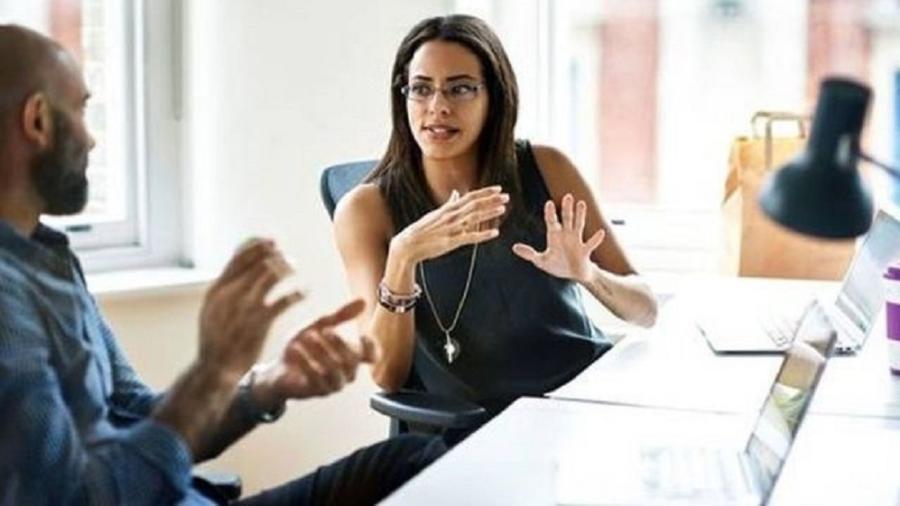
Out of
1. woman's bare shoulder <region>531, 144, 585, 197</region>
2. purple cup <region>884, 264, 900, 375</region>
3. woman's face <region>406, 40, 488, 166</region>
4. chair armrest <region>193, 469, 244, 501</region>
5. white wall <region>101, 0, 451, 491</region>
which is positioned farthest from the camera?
white wall <region>101, 0, 451, 491</region>

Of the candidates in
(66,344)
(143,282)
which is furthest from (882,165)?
(143,282)

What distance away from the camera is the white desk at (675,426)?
154 cm

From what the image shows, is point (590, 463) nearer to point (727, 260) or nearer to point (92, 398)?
point (92, 398)

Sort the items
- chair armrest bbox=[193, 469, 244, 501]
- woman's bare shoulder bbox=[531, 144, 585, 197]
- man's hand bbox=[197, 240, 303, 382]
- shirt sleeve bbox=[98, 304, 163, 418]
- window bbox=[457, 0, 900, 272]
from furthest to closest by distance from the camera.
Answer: window bbox=[457, 0, 900, 272]
woman's bare shoulder bbox=[531, 144, 585, 197]
chair armrest bbox=[193, 469, 244, 501]
shirt sleeve bbox=[98, 304, 163, 418]
man's hand bbox=[197, 240, 303, 382]

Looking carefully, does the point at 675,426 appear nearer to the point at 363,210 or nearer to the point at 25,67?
the point at 363,210

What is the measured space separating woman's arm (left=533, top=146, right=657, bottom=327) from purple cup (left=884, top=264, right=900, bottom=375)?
48 cm

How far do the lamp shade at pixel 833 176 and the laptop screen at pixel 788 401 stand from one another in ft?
1.25

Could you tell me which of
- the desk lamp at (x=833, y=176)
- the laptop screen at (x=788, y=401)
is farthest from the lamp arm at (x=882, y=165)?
the laptop screen at (x=788, y=401)

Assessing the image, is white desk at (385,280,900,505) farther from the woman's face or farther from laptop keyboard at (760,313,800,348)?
the woman's face

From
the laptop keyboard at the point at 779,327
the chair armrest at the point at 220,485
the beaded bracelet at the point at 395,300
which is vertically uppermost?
the beaded bracelet at the point at 395,300

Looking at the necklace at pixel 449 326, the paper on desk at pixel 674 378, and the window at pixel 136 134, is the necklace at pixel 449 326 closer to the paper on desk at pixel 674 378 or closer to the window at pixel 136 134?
the paper on desk at pixel 674 378

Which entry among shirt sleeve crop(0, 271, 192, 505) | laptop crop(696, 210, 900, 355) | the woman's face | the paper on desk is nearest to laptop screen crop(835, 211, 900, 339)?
laptop crop(696, 210, 900, 355)

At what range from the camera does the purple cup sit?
2080 mm

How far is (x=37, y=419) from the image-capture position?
1.25m
